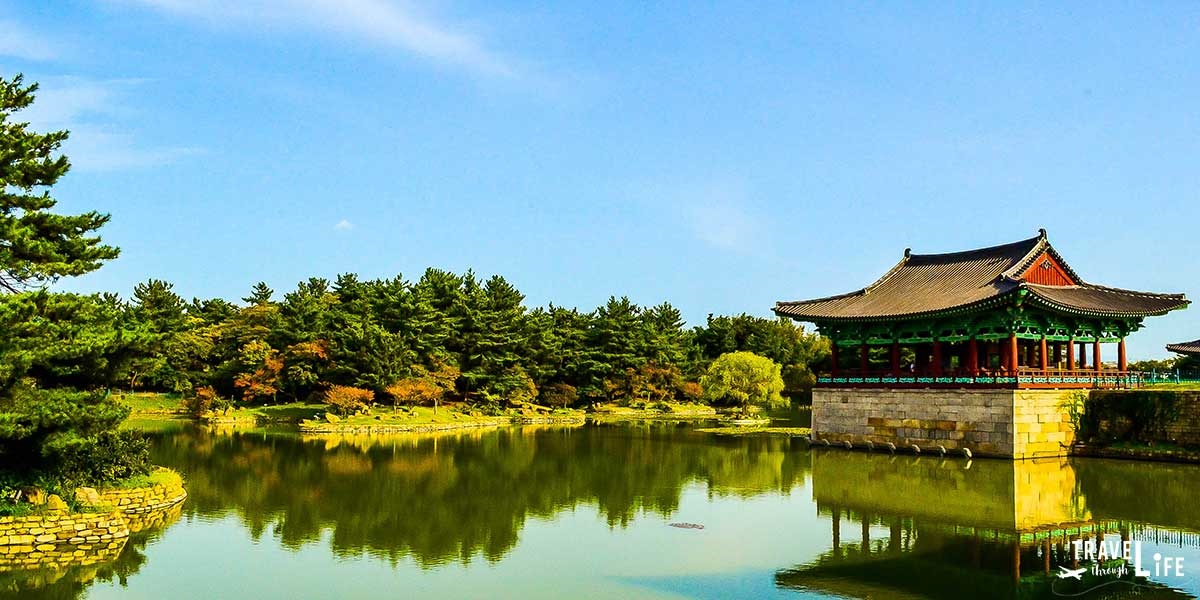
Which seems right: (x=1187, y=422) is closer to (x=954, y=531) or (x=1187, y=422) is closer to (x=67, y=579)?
(x=954, y=531)

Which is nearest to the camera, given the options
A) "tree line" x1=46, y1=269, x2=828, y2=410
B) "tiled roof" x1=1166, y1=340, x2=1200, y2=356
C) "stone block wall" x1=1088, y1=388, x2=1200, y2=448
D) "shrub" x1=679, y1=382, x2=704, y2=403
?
"stone block wall" x1=1088, y1=388, x2=1200, y2=448

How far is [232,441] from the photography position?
126 ft

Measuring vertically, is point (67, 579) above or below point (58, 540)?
below

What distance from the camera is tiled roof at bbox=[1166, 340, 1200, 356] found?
133 ft

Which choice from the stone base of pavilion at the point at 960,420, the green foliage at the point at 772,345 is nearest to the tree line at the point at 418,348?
the green foliage at the point at 772,345

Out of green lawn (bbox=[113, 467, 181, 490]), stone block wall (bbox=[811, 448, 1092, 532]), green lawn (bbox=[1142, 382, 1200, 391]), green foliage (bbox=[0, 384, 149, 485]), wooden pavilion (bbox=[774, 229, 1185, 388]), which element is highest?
wooden pavilion (bbox=[774, 229, 1185, 388])

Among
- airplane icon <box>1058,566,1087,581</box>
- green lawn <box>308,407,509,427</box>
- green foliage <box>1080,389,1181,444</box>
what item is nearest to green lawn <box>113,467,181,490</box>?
airplane icon <box>1058,566,1087,581</box>

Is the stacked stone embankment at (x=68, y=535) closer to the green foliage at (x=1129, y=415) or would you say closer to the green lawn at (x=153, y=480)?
the green lawn at (x=153, y=480)

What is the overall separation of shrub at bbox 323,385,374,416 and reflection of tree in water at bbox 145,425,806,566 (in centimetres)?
478

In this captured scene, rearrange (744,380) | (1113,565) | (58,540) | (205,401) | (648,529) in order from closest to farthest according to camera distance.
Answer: (1113,565), (58,540), (648,529), (744,380), (205,401)

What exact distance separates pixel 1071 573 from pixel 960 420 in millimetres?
16025

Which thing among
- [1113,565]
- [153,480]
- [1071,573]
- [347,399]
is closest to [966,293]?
[1113,565]

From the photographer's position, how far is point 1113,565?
560 inches

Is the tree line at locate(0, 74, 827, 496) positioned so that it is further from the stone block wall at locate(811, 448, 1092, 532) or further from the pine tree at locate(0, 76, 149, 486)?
the stone block wall at locate(811, 448, 1092, 532)
